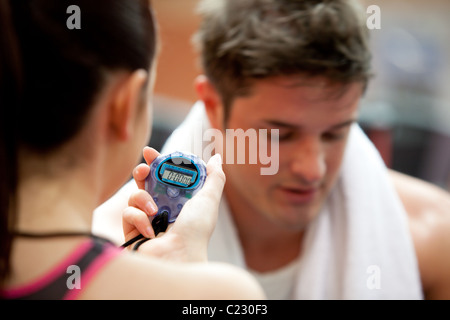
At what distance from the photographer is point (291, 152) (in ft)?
3.03

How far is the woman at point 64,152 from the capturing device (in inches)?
18.6

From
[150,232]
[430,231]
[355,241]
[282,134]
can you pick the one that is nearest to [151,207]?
[150,232]

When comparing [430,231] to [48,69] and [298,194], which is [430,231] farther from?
[48,69]

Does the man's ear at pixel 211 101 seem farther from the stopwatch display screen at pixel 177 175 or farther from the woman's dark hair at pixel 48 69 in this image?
the woman's dark hair at pixel 48 69

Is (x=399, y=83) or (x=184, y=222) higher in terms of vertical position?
(x=399, y=83)

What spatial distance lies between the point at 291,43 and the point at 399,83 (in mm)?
1828

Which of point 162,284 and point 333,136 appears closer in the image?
point 162,284

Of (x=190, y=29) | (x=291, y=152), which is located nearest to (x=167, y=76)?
(x=190, y=29)

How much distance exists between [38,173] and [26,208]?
30mm

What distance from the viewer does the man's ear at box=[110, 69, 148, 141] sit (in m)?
0.53

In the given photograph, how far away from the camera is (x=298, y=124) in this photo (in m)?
0.93

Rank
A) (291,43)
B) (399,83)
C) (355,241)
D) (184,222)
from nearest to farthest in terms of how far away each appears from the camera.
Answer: (184,222) → (291,43) → (355,241) → (399,83)

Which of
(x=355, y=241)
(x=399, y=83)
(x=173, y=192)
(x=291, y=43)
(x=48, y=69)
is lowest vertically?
(x=355, y=241)

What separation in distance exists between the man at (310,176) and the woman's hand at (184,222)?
16 centimetres
